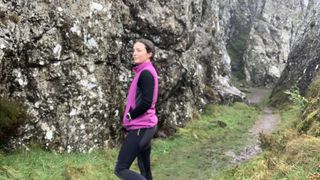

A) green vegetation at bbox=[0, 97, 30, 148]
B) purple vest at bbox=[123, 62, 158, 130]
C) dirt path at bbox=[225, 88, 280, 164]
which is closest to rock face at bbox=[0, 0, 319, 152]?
green vegetation at bbox=[0, 97, 30, 148]

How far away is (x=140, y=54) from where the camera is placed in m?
7.67

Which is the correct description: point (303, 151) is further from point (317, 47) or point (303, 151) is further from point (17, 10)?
point (317, 47)

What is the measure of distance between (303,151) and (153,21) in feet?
36.4

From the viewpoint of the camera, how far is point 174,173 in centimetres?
1424

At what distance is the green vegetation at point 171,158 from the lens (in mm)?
11812

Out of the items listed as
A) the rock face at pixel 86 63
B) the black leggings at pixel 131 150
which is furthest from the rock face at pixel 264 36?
the black leggings at pixel 131 150

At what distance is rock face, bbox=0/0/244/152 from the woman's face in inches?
263

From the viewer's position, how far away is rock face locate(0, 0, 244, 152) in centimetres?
1364

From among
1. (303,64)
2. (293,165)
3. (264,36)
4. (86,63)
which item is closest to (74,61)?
(86,63)

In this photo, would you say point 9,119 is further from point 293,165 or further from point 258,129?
point 258,129

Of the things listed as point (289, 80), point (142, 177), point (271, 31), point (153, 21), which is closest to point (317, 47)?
point (289, 80)

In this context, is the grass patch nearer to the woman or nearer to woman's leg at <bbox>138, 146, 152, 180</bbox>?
woman's leg at <bbox>138, 146, 152, 180</bbox>

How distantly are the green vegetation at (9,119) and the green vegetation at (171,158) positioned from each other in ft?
2.14

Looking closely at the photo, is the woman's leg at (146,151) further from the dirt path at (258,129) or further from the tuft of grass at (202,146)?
the dirt path at (258,129)
